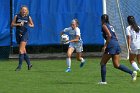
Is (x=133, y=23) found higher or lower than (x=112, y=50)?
higher

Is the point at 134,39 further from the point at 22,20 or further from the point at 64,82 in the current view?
the point at 22,20

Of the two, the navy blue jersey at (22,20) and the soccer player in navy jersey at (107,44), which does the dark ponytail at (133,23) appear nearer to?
the soccer player in navy jersey at (107,44)

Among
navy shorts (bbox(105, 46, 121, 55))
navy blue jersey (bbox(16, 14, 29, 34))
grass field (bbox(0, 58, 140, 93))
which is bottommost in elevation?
grass field (bbox(0, 58, 140, 93))

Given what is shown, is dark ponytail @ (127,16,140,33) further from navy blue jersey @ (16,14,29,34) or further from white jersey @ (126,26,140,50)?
navy blue jersey @ (16,14,29,34)

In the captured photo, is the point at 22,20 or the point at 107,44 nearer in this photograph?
the point at 107,44

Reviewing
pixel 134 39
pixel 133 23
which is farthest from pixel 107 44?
pixel 134 39

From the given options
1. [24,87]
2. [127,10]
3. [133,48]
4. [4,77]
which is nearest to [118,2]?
[127,10]

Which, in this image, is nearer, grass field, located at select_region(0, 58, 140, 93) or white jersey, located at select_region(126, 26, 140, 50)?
grass field, located at select_region(0, 58, 140, 93)

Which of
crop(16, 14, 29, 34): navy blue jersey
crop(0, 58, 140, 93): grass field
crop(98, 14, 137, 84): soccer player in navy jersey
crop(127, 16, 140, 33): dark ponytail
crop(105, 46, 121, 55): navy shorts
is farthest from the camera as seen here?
crop(16, 14, 29, 34): navy blue jersey

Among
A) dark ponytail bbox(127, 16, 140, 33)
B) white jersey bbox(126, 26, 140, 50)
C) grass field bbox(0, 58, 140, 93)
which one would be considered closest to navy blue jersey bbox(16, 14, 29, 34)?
grass field bbox(0, 58, 140, 93)

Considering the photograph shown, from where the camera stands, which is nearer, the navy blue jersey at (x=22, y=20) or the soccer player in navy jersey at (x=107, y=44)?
the soccer player in navy jersey at (x=107, y=44)

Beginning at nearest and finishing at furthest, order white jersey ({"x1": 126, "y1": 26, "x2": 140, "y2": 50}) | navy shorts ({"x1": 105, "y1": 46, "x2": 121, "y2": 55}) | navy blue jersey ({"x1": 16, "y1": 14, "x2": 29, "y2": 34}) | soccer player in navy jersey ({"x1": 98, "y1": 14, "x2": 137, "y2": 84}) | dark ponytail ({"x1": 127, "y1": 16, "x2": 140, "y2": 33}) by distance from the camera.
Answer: soccer player in navy jersey ({"x1": 98, "y1": 14, "x2": 137, "y2": 84}) → navy shorts ({"x1": 105, "y1": 46, "x2": 121, "y2": 55}) → dark ponytail ({"x1": 127, "y1": 16, "x2": 140, "y2": 33}) → white jersey ({"x1": 126, "y1": 26, "x2": 140, "y2": 50}) → navy blue jersey ({"x1": 16, "y1": 14, "x2": 29, "y2": 34})

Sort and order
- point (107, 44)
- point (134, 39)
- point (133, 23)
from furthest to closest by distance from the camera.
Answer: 1. point (134, 39)
2. point (133, 23)
3. point (107, 44)

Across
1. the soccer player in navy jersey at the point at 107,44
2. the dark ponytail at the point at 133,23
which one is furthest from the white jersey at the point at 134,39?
the soccer player in navy jersey at the point at 107,44
